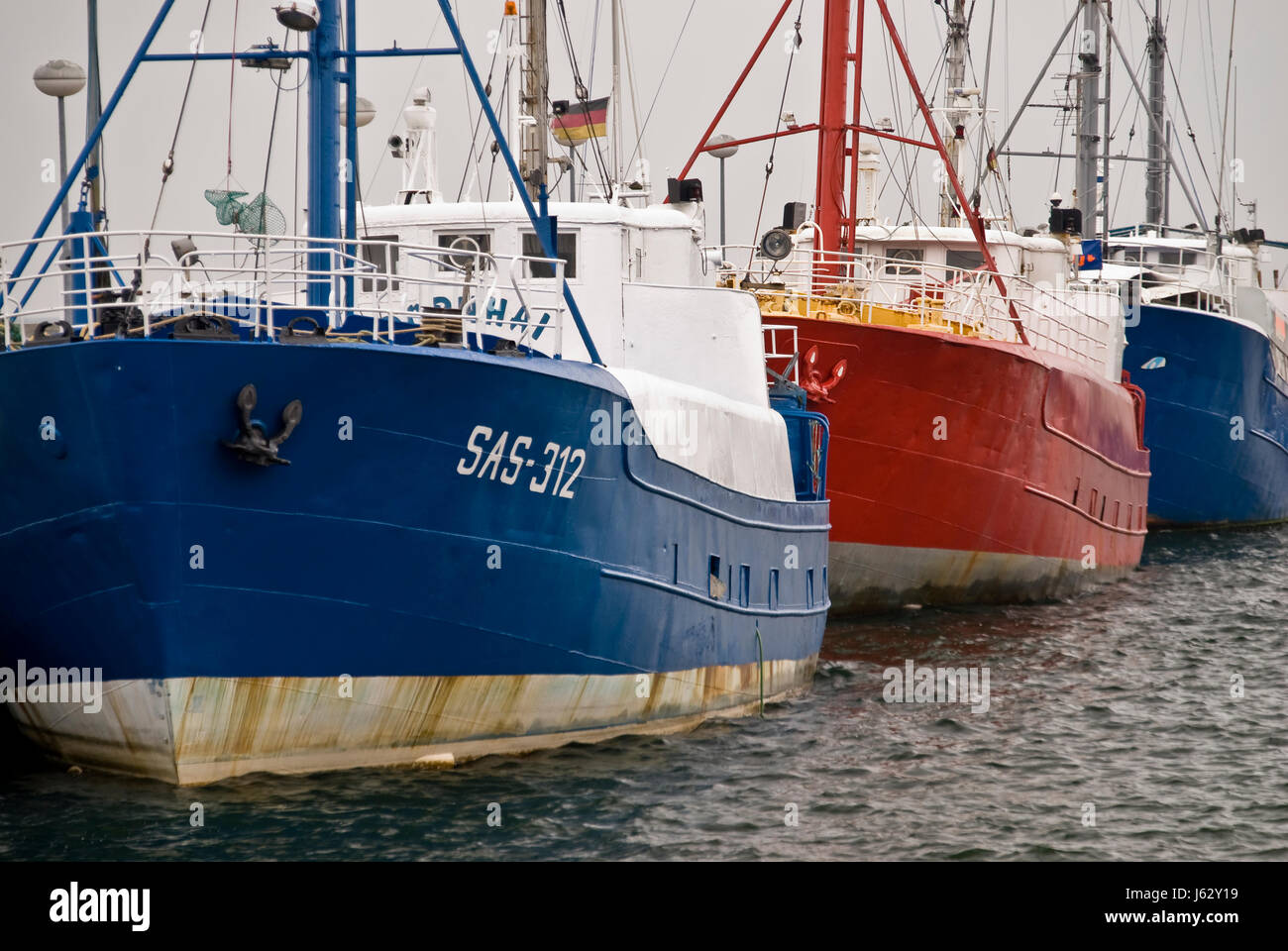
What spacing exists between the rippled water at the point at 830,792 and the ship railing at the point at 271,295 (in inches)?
125

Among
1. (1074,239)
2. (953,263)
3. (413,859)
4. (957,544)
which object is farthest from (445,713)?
(1074,239)

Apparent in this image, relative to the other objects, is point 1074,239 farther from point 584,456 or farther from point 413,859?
point 413,859

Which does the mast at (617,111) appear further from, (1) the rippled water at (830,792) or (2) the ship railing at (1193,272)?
(2) the ship railing at (1193,272)

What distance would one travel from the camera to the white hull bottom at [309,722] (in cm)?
1122

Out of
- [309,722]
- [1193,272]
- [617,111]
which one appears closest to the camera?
[309,722]

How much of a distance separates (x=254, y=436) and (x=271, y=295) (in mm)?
1331

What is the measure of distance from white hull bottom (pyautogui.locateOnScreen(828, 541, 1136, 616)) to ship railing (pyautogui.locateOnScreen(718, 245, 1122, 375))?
3.02 metres

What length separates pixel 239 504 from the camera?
1098cm

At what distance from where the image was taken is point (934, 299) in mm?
22156

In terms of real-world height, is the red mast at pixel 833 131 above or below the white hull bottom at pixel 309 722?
above

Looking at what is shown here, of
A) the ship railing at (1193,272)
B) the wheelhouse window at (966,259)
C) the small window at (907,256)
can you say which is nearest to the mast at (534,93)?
the small window at (907,256)

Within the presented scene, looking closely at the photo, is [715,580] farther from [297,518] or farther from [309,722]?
[297,518]

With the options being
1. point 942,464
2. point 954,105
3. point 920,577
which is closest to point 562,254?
point 942,464

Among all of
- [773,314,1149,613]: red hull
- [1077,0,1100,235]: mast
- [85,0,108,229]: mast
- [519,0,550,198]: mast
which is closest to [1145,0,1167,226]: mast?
[1077,0,1100,235]: mast
